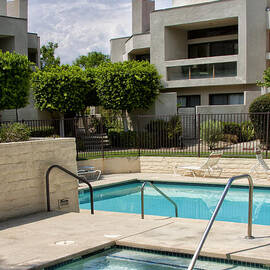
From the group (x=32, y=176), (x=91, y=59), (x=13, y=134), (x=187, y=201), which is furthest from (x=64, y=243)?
(x=91, y=59)

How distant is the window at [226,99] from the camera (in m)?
29.6

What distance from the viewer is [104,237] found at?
7105mm

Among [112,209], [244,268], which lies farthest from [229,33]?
[244,268]

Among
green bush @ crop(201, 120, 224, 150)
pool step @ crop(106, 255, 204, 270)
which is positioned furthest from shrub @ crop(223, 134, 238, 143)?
pool step @ crop(106, 255, 204, 270)

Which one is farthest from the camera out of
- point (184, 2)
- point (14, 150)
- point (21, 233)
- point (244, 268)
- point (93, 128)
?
point (184, 2)

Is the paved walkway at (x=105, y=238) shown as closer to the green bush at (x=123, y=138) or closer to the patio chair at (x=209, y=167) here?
the patio chair at (x=209, y=167)

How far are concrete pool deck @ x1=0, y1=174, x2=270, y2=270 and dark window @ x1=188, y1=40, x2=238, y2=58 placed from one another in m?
25.1

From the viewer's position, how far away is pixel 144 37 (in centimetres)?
3152

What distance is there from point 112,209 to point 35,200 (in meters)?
4.65

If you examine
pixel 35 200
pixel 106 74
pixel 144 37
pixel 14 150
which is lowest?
pixel 35 200

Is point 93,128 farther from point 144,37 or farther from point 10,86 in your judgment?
point 144,37

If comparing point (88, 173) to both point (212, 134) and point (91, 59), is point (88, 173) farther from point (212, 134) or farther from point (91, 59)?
point (91, 59)

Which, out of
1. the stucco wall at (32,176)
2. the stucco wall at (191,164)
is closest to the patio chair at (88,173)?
the stucco wall at (191,164)

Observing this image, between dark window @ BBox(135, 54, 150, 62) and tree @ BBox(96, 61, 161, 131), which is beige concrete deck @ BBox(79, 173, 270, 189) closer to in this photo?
tree @ BBox(96, 61, 161, 131)
